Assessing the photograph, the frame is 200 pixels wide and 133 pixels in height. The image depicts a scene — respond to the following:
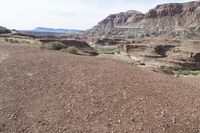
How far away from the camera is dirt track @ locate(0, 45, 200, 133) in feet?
31.7

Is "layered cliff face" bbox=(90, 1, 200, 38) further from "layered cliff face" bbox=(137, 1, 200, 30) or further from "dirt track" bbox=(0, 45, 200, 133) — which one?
"dirt track" bbox=(0, 45, 200, 133)

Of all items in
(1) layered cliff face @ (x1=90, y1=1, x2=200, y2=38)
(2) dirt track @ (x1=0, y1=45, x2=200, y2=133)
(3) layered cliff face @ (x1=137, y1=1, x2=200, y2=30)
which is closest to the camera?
(2) dirt track @ (x1=0, y1=45, x2=200, y2=133)

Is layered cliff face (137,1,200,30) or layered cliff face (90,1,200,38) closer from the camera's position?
layered cliff face (90,1,200,38)

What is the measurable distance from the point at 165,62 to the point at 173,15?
114151mm

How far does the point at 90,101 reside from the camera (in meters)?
11.0

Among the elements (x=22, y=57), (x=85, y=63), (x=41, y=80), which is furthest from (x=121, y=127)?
(x=22, y=57)

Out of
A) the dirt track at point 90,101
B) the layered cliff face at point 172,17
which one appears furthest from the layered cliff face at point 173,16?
the dirt track at point 90,101

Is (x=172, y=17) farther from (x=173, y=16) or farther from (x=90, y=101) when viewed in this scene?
(x=90, y=101)

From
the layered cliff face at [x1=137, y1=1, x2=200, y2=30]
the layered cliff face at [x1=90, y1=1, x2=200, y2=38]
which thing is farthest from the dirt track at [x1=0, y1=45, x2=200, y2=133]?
the layered cliff face at [x1=137, y1=1, x2=200, y2=30]

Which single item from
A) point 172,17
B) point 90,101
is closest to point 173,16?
point 172,17

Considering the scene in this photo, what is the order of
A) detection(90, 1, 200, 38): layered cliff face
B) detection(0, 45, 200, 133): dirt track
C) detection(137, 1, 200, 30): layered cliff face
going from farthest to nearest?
detection(137, 1, 200, 30): layered cliff face, detection(90, 1, 200, 38): layered cliff face, detection(0, 45, 200, 133): dirt track

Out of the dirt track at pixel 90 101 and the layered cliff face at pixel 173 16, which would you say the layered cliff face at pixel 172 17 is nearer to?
the layered cliff face at pixel 173 16

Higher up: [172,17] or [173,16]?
[173,16]

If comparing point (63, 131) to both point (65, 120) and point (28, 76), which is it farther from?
point (28, 76)
